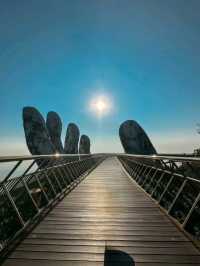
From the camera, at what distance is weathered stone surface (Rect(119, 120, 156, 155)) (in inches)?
1438

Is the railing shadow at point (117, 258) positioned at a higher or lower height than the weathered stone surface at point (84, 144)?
lower

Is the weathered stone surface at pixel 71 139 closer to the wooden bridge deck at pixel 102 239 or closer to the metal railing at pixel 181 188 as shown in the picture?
the metal railing at pixel 181 188

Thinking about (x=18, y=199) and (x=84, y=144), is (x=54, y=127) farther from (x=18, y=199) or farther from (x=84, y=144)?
(x=18, y=199)

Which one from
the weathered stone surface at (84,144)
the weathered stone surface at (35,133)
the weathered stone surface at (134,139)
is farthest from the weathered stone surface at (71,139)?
the weathered stone surface at (35,133)

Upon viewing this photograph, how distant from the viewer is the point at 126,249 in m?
2.89

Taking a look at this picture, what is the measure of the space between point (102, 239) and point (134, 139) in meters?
35.2

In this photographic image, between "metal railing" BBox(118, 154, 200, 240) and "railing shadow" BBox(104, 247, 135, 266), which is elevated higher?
"metal railing" BBox(118, 154, 200, 240)

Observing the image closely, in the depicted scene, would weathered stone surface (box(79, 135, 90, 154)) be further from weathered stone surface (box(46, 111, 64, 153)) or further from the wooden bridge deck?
the wooden bridge deck

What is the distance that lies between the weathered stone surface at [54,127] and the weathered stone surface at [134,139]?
11.8 meters

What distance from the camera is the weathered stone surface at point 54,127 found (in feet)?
108

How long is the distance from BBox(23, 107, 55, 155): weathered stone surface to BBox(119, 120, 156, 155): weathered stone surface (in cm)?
1648

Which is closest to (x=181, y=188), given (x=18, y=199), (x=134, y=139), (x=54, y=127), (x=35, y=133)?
(x=18, y=199)

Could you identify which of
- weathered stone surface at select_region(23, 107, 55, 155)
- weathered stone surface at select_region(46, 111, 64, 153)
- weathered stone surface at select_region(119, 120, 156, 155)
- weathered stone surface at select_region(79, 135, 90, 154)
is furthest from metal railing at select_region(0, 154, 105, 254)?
weathered stone surface at select_region(79, 135, 90, 154)

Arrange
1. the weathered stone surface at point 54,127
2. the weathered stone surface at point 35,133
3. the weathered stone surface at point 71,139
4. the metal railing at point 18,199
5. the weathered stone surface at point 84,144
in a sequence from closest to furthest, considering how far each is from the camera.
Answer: the metal railing at point 18,199, the weathered stone surface at point 35,133, the weathered stone surface at point 54,127, the weathered stone surface at point 71,139, the weathered stone surface at point 84,144
